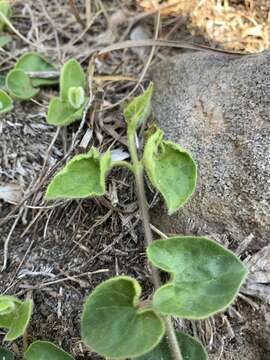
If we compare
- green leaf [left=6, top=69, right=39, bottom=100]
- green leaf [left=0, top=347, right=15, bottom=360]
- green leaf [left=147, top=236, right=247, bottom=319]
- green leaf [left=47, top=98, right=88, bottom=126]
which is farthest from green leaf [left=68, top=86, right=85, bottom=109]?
green leaf [left=0, top=347, right=15, bottom=360]

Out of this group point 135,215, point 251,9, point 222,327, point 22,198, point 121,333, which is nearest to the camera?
point 121,333

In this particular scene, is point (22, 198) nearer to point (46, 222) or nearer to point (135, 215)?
point (46, 222)

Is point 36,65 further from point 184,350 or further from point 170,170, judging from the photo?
point 184,350

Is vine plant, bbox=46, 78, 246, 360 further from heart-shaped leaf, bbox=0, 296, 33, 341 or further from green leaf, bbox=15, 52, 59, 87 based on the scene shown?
green leaf, bbox=15, 52, 59, 87

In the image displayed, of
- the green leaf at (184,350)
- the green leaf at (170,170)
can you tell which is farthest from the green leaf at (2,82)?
the green leaf at (184,350)

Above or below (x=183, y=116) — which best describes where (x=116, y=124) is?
below

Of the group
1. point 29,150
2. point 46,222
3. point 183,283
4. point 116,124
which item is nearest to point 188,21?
point 116,124
